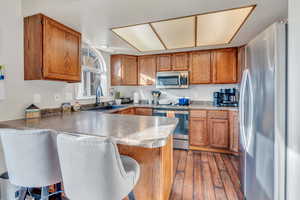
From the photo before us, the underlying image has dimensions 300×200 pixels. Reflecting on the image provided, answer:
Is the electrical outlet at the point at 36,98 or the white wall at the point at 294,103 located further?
the electrical outlet at the point at 36,98

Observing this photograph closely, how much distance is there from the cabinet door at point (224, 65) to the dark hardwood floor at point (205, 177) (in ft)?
5.40

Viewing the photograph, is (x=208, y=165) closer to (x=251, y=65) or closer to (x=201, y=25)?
(x=251, y=65)

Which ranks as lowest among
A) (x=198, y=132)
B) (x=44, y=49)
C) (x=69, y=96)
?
(x=198, y=132)

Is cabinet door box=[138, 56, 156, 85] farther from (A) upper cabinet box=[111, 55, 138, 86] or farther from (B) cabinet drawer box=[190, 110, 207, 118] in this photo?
(B) cabinet drawer box=[190, 110, 207, 118]

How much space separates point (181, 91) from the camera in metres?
3.83

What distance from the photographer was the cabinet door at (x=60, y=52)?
1716mm

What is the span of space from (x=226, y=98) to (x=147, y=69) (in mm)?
2054

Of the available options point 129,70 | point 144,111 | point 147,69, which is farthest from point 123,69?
point 144,111

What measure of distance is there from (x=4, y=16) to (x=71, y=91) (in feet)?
4.08

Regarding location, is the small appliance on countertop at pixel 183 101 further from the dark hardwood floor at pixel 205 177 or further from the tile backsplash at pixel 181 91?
the dark hardwood floor at pixel 205 177

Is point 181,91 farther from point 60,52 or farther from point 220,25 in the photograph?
point 60,52

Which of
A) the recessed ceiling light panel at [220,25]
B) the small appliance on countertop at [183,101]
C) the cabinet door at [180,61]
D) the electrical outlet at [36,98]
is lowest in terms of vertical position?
the small appliance on countertop at [183,101]

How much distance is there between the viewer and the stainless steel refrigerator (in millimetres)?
960

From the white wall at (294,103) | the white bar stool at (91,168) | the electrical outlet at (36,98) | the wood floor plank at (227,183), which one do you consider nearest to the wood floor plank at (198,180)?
the wood floor plank at (227,183)
